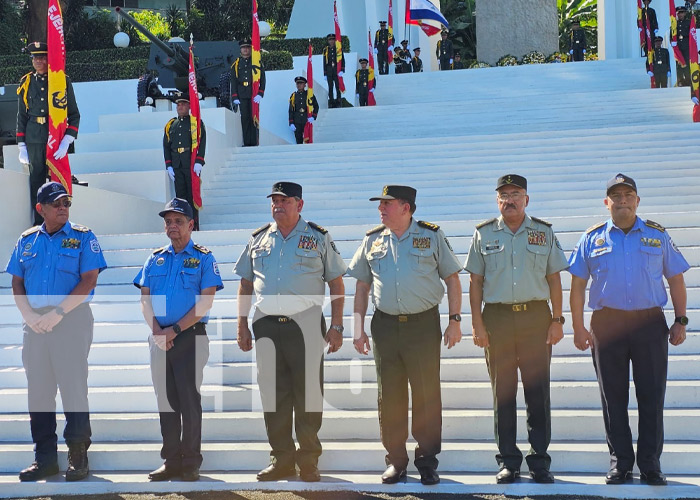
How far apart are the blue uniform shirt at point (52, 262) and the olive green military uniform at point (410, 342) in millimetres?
1733

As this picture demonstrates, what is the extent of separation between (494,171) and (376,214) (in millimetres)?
1813

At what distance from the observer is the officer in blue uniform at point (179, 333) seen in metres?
5.27

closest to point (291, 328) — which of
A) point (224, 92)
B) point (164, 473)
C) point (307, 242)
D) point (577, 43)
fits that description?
point (307, 242)

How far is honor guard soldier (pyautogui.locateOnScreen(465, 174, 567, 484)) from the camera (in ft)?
16.3

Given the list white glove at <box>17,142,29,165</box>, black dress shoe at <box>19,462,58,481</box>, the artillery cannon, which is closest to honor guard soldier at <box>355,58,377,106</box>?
the artillery cannon

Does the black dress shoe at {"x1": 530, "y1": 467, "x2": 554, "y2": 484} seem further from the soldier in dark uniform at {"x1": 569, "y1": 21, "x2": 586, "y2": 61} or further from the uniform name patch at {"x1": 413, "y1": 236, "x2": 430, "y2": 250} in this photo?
the soldier in dark uniform at {"x1": 569, "y1": 21, "x2": 586, "y2": 61}

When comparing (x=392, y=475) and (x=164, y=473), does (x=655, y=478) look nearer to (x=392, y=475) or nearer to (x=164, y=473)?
(x=392, y=475)

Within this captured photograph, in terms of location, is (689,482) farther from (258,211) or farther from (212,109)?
(212,109)

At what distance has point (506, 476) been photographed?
489 cm

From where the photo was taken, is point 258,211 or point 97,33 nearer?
point 258,211

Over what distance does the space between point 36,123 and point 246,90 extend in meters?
5.31

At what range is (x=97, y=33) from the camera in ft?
86.4

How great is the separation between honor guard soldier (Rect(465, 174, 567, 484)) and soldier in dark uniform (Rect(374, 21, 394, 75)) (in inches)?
716

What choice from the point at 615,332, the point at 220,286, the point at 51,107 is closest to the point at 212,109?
the point at 51,107
